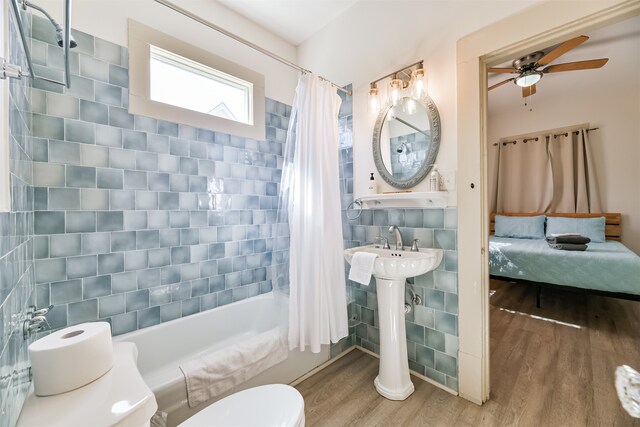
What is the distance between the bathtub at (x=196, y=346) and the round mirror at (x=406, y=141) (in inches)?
52.2

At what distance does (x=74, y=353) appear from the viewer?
2.81ft

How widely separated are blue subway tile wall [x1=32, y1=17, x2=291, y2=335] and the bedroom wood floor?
107 centimetres

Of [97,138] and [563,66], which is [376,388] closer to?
[97,138]

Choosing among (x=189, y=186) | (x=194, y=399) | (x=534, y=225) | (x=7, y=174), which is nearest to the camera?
(x=7, y=174)

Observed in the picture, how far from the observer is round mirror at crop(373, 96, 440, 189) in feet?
5.93

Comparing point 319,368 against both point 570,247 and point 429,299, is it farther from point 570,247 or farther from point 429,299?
point 570,247

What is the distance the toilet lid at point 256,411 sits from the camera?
966mm

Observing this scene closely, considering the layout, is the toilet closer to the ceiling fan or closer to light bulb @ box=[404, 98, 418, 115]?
light bulb @ box=[404, 98, 418, 115]

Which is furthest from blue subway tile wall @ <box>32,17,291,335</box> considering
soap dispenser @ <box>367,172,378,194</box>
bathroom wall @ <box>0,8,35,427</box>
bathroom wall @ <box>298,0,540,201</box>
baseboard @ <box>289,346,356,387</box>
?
bathroom wall @ <box>298,0,540,201</box>

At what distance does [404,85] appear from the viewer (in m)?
1.91

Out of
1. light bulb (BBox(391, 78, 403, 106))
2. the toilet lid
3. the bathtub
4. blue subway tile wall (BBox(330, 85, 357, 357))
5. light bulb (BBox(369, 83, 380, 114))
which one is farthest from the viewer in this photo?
blue subway tile wall (BBox(330, 85, 357, 357))

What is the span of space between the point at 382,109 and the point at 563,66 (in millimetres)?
2019

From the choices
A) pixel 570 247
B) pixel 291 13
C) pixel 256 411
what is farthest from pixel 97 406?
pixel 570 247

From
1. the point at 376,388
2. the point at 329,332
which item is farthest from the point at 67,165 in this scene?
the point at 376,388
